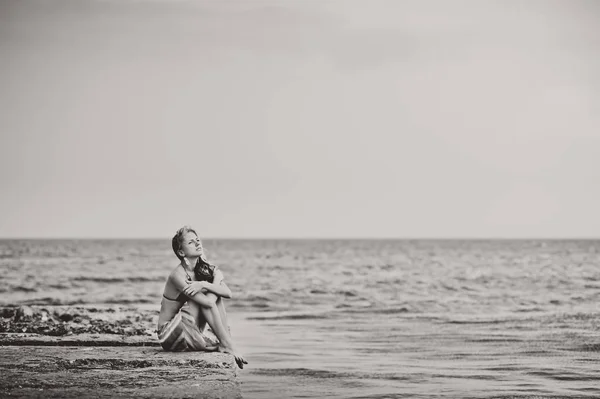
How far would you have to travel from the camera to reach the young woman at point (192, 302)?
26.8 ft

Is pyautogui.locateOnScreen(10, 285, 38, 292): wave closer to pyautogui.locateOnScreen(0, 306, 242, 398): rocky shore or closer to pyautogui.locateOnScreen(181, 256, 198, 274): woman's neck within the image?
pyautogui.locateOnScreen(0, 306, 242, 398): rocky shore

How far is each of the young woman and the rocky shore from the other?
0.62 feet

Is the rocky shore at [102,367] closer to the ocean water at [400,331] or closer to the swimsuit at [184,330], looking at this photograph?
the swimsuit at [184,330]

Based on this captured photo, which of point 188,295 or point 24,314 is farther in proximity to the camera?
point 24,314

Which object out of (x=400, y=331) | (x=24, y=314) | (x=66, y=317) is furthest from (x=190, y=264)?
(x=400, y=331)

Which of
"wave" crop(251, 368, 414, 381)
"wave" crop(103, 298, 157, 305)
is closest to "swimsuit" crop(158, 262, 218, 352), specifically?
"wave" crop(251, 368, 414, 381)

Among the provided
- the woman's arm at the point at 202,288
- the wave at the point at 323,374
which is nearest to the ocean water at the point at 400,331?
the wave at the point at 323,374

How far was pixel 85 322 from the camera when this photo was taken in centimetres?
1305

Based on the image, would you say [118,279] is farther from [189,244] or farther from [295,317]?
[189,244]

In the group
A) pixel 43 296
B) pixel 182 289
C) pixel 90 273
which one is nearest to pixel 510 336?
pixel 182 289

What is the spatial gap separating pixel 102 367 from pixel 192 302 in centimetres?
112

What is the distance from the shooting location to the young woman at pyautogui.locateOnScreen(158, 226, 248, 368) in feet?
26.8

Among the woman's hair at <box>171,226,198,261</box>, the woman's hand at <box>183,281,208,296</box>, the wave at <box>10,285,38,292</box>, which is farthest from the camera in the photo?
the wave at <box>10,285,38,292</box>

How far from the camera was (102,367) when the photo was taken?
772cm
